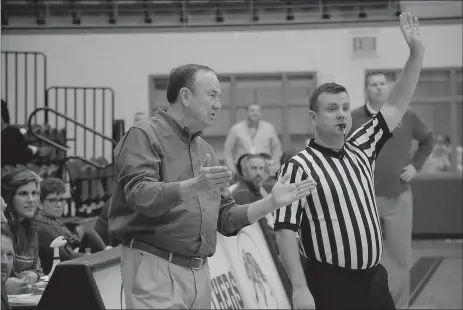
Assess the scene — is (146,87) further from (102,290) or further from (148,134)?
(148,134)

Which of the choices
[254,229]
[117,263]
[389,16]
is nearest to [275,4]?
[389,16]

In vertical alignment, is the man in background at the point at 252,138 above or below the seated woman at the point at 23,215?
above

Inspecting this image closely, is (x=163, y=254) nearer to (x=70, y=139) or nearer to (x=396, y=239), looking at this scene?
(x=396, y=239)

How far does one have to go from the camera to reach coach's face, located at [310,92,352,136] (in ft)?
11.0

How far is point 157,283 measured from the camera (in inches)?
109

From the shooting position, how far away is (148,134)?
2768 mm

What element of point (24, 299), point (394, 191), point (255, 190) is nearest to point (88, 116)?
point (255, 190)

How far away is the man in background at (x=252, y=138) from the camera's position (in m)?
9.73

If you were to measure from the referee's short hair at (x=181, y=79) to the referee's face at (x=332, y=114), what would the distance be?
673mm

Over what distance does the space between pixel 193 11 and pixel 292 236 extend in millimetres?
10874

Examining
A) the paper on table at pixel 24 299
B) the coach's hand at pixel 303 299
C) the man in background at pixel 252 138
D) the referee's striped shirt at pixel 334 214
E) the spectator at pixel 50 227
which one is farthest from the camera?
the man in background at pixel 252 138

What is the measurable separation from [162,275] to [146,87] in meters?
10.2

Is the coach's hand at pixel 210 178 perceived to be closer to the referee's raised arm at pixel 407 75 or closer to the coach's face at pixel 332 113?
the coach's face at pixel 332 113

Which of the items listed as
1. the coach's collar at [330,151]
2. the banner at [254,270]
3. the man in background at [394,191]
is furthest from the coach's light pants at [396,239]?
the coach's collar at [330,151]
